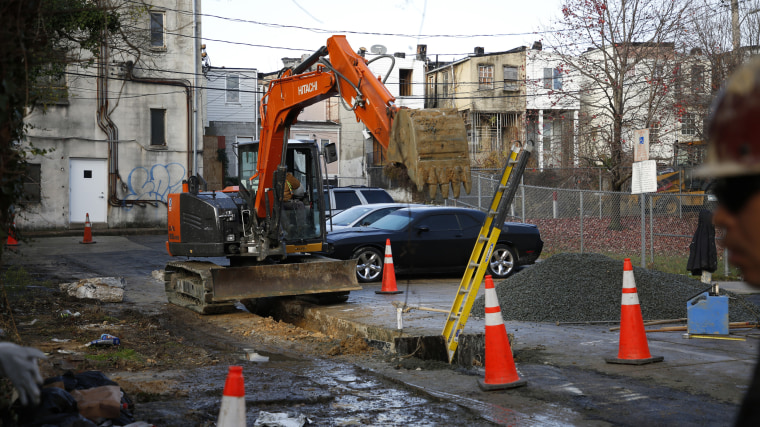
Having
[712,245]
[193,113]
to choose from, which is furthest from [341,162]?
[712,245]

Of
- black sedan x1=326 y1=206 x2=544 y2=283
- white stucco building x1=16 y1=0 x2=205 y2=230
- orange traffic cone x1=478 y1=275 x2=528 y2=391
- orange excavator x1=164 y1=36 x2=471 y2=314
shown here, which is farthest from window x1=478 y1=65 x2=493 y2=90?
orange traffic cone x1=478 y1=275 x2=528 y2=391

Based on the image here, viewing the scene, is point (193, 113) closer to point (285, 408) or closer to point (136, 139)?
point (136, 139)

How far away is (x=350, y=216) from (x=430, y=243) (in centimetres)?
212

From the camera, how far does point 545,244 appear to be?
71.4 feet

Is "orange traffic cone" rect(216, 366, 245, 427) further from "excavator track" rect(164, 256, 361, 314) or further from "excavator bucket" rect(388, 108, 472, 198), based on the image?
"excavator track" rect(164, 256, 361, 314)

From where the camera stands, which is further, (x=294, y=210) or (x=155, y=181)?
(x=155, y=181)

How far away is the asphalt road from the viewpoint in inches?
216

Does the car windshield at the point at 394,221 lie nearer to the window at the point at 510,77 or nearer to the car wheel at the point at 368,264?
the car wheel at the point at 368,264

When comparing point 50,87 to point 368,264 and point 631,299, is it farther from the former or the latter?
point 368,264

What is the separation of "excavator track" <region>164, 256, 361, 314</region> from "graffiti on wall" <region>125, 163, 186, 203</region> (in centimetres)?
1825

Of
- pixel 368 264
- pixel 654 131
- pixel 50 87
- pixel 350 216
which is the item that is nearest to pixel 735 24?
pixel 654 131

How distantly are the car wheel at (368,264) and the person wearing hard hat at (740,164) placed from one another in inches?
523

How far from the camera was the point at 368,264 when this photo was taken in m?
14.8

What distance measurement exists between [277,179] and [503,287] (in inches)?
158
